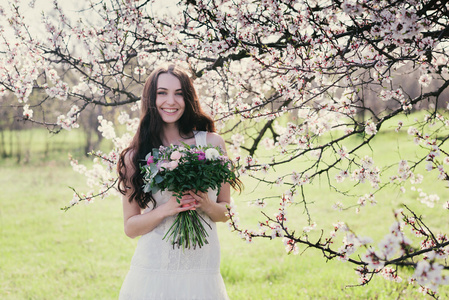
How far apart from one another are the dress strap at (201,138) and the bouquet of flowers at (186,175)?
301 millimetres

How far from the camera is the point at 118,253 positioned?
753 cm

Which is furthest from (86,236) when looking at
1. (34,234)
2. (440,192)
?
(440,192)

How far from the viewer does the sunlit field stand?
5.12 metres

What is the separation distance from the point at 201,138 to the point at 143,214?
0.57 meters

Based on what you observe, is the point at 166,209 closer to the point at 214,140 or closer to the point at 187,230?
the point at 187,230

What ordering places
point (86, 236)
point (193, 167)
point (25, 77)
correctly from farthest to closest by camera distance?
point (86, 236)
point (25, 77)
point (193, 167)

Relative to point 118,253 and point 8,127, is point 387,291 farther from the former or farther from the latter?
point 8,127

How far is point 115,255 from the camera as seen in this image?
745 cm

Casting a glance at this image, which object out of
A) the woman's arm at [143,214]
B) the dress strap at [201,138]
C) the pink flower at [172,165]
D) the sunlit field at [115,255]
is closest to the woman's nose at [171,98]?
the dress strap at [201,138]

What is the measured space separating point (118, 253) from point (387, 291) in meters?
4.83

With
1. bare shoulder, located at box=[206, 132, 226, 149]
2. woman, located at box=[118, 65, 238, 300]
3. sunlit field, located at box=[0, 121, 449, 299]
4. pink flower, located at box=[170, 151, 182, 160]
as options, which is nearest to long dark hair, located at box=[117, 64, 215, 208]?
woman, located at box=[118, 65, 238, 300]

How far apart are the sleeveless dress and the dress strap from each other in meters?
0.45

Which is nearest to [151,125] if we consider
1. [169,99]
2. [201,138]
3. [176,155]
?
[169,99]

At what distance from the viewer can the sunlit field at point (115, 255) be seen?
5125 millimetres
